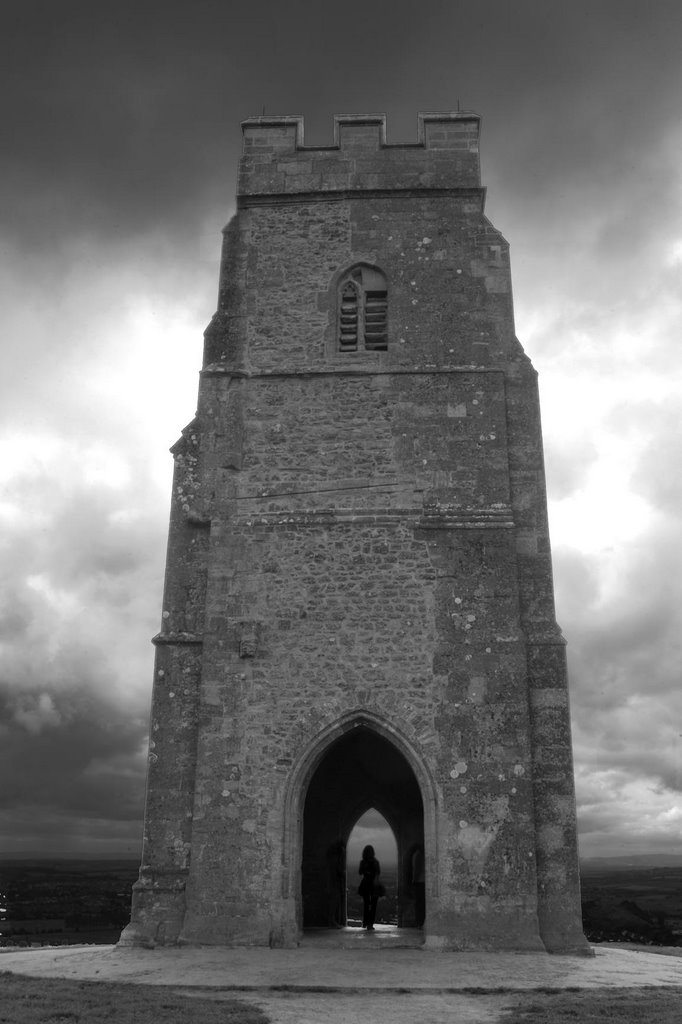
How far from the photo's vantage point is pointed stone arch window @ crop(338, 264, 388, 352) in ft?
48.3

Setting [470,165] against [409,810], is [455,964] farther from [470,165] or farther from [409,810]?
[470,165]

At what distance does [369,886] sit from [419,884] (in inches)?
35.7

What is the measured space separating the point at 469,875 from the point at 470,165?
37.7 ft

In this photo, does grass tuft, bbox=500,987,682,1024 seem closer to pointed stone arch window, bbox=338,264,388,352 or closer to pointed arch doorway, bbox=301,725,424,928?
pointed arch doorway, bbox=301,725,424,928

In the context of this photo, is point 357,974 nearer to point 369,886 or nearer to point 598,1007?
point 598,1007

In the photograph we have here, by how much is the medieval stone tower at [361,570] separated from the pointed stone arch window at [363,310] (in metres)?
0.04

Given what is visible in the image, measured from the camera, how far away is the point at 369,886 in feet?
50.4

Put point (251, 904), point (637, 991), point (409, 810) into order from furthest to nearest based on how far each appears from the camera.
Result: point (409, 810) < point (251, 904) < point (637, 991)

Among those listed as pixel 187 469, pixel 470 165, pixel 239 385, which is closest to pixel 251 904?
pixel 187 469

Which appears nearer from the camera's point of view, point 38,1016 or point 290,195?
point 38,1016

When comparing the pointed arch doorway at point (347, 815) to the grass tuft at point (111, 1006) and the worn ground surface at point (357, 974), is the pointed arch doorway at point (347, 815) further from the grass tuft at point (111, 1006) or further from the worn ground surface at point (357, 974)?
the grass tuft at point (111, 1006)

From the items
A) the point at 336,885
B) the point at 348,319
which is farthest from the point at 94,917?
the point at 348,319

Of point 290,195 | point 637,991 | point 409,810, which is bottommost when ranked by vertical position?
point 637,991

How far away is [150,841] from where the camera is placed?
472 inches
